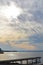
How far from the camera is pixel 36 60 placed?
31.2m

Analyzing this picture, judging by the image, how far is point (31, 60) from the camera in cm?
3003

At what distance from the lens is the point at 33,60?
31359 millimetres

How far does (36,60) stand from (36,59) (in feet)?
0.97

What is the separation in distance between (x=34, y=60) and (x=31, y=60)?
2.02m

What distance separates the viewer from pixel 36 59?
31.0 m

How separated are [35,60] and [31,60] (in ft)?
4.83

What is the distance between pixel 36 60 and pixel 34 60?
0.76 metres

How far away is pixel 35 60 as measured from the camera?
103ft

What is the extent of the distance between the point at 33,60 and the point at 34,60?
0.62 m

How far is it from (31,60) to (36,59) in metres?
1.31

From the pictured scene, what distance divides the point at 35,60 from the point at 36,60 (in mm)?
172
